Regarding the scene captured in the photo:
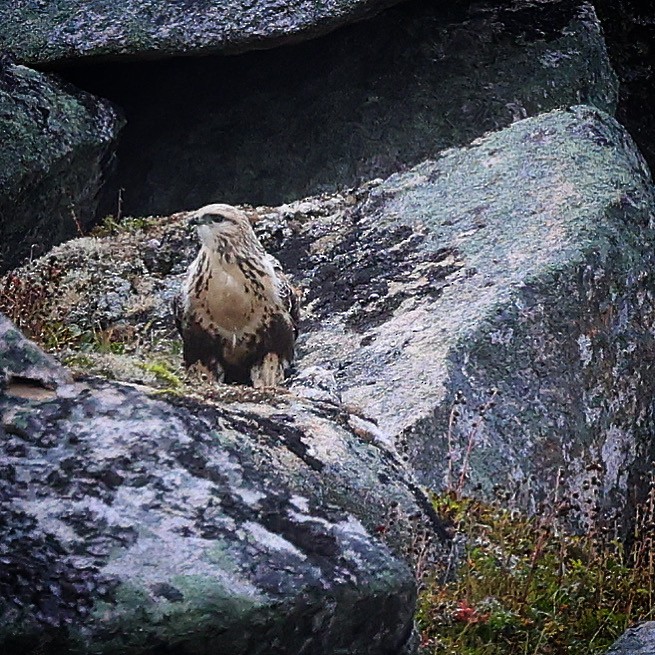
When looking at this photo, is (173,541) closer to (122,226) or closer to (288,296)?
(288,296)

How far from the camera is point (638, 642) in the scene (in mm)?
4188

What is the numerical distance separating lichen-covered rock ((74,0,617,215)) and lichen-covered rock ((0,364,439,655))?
20.5 feet

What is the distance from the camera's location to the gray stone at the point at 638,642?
4.10m

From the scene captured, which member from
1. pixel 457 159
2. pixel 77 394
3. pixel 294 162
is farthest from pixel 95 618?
pixel 294 162

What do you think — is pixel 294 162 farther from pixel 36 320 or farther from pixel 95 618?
pixel 95 618

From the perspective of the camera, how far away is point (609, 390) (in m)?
6.96

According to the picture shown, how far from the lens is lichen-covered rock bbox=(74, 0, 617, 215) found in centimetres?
955

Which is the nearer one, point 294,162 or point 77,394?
point 77,394

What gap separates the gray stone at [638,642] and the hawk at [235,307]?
2514mm

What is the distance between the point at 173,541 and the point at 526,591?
231 cm

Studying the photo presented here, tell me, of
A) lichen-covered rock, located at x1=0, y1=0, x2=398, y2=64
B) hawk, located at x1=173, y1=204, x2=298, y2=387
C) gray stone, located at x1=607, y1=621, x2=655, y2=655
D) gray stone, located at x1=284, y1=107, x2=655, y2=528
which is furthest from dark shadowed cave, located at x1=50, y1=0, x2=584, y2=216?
gray stone, located at x1=607, y1=621, x2=655, y2=655

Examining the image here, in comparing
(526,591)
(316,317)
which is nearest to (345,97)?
(316,317)

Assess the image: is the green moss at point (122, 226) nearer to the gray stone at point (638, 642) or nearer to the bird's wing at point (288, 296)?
the bird's wing at point (288, 296)

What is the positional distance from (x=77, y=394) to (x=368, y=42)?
7.26 metres
